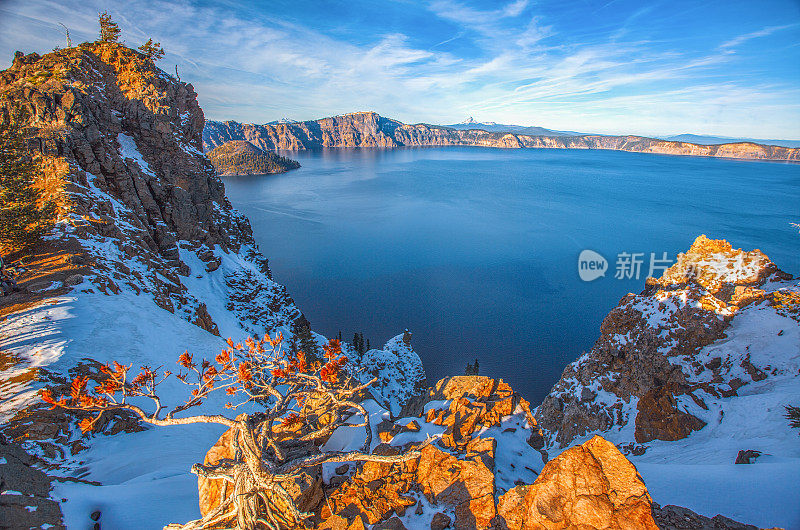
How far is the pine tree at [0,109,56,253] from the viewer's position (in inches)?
693

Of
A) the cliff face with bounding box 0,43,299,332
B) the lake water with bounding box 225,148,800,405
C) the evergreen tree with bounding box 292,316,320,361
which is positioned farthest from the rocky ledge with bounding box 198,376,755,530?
the lake water with bounding box 225,148,800,405

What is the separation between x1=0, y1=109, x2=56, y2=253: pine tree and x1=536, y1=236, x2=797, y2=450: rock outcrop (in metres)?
33.4

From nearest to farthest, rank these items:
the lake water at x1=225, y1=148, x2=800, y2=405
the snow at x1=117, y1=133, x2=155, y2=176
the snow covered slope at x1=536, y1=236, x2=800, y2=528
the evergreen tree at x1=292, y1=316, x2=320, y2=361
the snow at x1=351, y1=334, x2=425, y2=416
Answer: the snow covered slope at x1=536, y1=236, x2=800, y2=528, the snow at x1=117, y1=133, x2=155, y2=176, the evergreen tree at x1=292, y1=316, x2=320, y2=361, the snow at x1=351, y1=334, x2=425, y2=416, the lake water at x1=225, y1=148, x2=800, y2=405

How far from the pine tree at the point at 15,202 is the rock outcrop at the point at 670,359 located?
3340 centimetres

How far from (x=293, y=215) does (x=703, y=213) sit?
118045 mm

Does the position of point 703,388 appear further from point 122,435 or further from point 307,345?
point 307,345

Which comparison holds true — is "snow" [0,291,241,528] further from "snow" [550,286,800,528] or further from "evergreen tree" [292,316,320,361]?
"evergreen tree" [292,316,320,361]

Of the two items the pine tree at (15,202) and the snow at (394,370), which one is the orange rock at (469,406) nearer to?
the pine tree at (15,202)

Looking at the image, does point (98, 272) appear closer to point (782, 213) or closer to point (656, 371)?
point (656, 371)

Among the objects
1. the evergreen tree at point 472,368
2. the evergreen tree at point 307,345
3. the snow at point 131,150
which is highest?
the snow at point 131,150

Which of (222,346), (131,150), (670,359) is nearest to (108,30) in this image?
(131,150)

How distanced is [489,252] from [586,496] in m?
65.1

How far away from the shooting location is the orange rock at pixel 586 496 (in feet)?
18.0

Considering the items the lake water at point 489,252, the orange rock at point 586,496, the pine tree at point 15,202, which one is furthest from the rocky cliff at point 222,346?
the lake water at point 489,252
